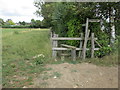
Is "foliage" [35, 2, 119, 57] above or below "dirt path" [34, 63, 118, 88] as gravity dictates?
above

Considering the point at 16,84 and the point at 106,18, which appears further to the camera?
the point at 106,18

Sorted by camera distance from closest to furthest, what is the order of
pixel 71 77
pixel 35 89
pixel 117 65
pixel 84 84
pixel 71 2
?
1. pixel 35 89
2. pixel 84 84
3. pixel 71 77
4. pixel 117 65
5. pixel 71 2

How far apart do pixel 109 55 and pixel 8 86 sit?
392 centimetres

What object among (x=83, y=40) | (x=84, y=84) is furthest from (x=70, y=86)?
(x=83, y=40)

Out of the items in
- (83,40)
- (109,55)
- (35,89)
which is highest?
(83,40)

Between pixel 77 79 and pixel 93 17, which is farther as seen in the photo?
pixel 93 17

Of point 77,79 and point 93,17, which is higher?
point 93,17

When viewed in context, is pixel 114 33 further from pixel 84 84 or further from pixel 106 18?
pixel 84 84

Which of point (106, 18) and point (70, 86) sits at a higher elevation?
point (106, 18)

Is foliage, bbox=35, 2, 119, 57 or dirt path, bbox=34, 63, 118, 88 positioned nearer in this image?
dirt path, bbox=34, 63, 118, 88

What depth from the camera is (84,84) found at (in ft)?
8.29

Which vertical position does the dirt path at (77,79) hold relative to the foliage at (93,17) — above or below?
below

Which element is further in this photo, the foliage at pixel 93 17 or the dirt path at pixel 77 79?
the foliage at pixel 93 17

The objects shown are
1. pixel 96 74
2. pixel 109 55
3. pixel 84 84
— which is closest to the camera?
pixel 84 84
